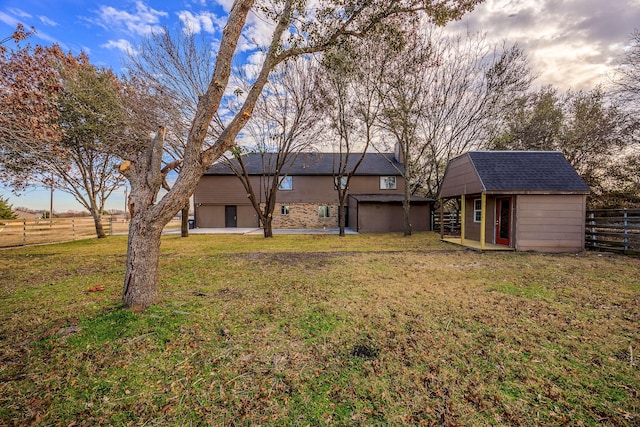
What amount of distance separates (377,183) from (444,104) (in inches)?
315

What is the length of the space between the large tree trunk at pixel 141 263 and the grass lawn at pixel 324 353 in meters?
0.31

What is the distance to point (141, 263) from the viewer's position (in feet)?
13.5

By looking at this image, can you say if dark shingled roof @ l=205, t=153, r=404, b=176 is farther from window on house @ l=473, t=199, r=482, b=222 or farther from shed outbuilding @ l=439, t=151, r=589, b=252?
shed outbuilding @ l=439, t=151, r=589, b=252

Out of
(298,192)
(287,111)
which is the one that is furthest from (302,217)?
(287,111)

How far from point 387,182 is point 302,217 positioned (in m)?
7.76

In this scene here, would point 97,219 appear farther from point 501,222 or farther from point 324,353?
point 501,222

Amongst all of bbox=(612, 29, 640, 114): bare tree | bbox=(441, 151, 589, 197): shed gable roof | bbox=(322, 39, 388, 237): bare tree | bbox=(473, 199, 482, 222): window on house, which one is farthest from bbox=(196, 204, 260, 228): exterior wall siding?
bbox=(612, 29, 640, 114): bare tree

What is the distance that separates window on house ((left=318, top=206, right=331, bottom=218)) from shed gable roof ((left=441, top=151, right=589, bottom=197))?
40.6 ft

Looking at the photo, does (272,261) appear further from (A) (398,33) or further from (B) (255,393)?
(A) (398,33)

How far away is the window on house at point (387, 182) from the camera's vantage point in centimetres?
2284

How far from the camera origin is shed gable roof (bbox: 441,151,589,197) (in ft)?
33.5

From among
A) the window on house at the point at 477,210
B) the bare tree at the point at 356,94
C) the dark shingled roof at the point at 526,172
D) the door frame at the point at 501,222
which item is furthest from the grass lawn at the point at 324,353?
the bare tree at the point at 356,94

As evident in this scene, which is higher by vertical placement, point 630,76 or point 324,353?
point 630,76

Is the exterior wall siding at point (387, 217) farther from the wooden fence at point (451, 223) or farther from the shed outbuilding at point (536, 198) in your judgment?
the shed outbuilding at point (536, 198)
